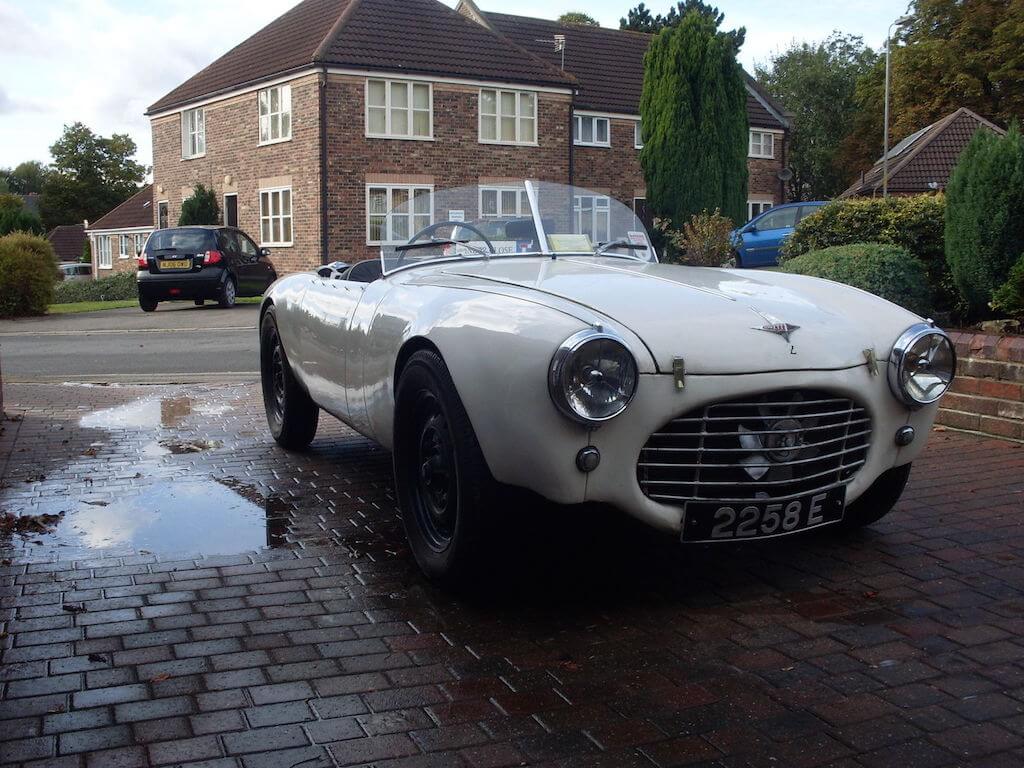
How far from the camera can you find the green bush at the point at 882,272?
27.0 ft

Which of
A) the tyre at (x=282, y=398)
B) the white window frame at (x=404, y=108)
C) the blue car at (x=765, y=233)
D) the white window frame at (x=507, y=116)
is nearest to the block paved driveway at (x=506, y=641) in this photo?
the tyre at (x=282, y=398)

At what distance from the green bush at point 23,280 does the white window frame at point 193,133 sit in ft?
51.0

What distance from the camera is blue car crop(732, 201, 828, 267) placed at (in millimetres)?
24250

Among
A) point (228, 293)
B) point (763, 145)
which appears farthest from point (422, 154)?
point (763, 145)

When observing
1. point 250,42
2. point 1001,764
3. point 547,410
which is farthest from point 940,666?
A: point 250,42

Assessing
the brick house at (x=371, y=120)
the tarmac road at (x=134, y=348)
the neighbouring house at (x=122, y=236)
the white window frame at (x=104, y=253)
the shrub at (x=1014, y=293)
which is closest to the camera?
the shrub at (x=1014, y=293)

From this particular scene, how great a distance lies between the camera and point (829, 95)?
222ft

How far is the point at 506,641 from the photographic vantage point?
3502 millimetres

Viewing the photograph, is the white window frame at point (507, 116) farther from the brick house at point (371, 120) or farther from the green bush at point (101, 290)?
the green bush at point (101, 290)

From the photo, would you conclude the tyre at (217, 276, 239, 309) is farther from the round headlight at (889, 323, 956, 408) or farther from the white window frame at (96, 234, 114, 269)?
the white window frame at (96, 234, 114, 269)

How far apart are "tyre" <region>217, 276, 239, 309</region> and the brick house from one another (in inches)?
271

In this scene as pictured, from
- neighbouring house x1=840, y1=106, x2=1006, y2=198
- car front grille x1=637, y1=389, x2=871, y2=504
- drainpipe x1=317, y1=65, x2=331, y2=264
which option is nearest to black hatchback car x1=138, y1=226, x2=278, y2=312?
drainpipe x1=317, y1=65, x2=331, y2=264

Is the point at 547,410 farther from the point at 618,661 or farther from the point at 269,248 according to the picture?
the point at 269,248

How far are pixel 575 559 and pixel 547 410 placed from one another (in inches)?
46.2
